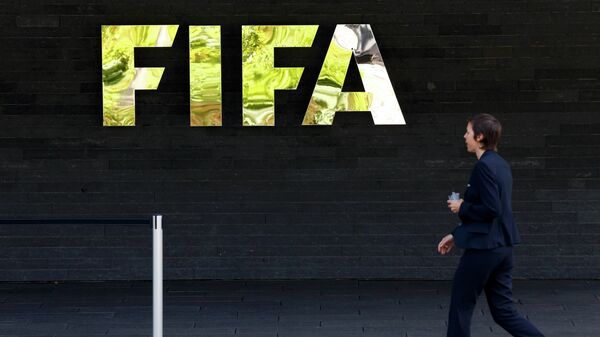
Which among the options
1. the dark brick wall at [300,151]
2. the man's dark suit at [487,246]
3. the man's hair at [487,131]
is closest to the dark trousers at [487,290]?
the man's dark suit at [487,246]

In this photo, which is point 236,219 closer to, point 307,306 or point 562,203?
point 307,306

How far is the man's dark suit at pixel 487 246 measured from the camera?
666cm

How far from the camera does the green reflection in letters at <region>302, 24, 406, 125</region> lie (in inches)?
404

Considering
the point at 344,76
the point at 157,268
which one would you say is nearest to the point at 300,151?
the point at 344,76

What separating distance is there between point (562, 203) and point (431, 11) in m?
2.24

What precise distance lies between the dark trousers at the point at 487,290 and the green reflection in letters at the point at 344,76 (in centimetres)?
371

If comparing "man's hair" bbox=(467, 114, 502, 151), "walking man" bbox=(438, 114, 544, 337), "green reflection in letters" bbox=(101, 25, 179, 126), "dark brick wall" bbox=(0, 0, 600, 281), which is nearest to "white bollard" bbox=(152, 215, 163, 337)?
"walking man" bbox=(438, 114, 544, 337)

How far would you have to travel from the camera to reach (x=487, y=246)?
6.71 metres

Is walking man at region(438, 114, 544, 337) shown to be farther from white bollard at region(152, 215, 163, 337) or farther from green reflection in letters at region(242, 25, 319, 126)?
green reflection in letters at region(242, 25, 319, 126)

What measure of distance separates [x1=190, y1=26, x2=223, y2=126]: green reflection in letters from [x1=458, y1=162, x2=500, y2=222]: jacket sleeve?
13.5ft

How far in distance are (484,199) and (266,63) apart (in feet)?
13.5

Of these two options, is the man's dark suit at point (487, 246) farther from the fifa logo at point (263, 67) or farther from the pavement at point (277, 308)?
the fifa logo at point (263, 67)

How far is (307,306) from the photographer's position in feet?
30.9

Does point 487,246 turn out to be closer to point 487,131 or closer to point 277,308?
point 487,131
